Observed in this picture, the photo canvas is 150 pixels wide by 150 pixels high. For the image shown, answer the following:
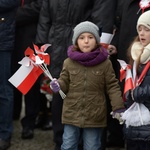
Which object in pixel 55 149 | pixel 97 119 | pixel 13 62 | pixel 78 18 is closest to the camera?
pixel 97 119

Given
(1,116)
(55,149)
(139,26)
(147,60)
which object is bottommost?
(55,149)

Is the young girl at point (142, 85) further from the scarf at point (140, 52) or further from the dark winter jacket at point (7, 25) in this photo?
the dark winter jacket at point (7, 25)

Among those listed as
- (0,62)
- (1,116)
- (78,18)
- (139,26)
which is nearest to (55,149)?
(1,116)

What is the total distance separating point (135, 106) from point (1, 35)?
1704 mm

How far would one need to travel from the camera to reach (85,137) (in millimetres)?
4320

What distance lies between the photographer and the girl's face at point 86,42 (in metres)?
4.16

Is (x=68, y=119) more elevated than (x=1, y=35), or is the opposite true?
(x=1, y=35)

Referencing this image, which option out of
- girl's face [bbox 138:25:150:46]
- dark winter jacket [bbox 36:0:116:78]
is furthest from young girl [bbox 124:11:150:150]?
dark winter jacket [bbox 36:0:116:78]

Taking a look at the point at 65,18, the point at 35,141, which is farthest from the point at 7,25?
the point at 35,141

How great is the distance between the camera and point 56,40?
477cm

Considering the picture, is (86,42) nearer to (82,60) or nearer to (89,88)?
(82,60)

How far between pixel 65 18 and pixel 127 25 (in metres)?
0.65

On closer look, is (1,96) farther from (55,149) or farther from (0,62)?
(55,149)

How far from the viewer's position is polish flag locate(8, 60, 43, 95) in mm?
4312
